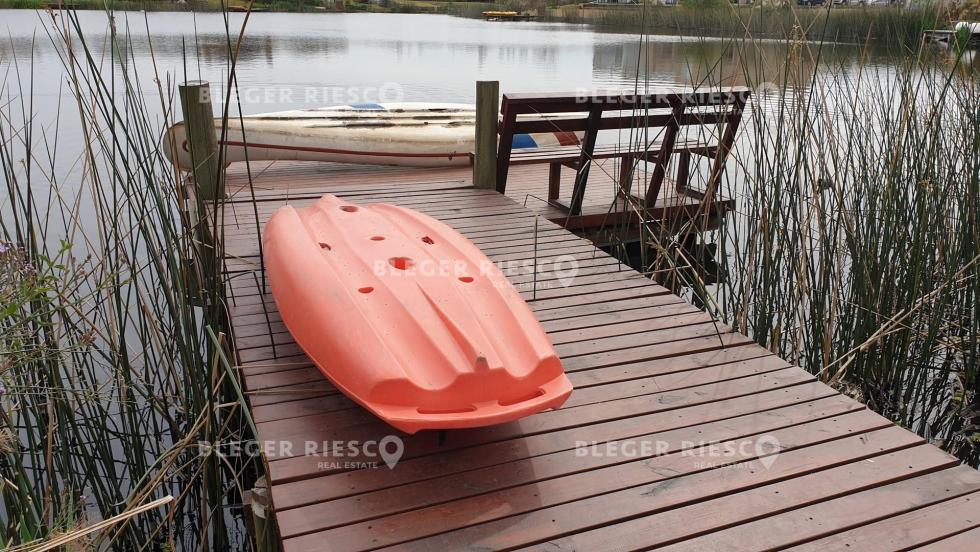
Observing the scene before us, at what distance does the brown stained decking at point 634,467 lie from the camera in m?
1.73

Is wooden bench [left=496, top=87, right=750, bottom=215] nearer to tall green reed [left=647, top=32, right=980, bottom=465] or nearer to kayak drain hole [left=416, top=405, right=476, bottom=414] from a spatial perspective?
tall green reed [left=647, top=32, right=980, bottom=465]

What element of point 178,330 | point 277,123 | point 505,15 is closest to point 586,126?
point 277,123

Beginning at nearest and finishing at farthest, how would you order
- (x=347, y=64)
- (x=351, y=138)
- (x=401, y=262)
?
(x=401, y=262)
(x=351, y=138)
(x=347, y=64)

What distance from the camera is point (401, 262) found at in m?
2.48

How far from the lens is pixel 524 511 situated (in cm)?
179

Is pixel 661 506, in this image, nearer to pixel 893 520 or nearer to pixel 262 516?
pixel 893 520

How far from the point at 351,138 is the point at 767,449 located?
4.25m

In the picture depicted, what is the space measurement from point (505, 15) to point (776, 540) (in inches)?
1264

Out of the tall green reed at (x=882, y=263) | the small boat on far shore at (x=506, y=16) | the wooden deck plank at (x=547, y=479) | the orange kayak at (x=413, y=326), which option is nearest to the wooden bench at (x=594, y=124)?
the tall green reed at (x=882, y=263)

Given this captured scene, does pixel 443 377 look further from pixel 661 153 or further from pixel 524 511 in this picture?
pixel 661 153

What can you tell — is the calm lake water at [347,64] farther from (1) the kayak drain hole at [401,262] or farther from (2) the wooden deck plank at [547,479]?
(2) the wooden deck plank at [547,479]

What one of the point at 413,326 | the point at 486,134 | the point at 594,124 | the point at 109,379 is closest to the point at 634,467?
the point at 413,326

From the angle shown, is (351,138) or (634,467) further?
(351,138)

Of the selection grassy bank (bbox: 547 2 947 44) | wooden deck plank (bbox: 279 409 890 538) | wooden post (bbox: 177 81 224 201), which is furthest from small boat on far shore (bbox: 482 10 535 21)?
wooden deck plank (bbox: 279 409 890 538)
